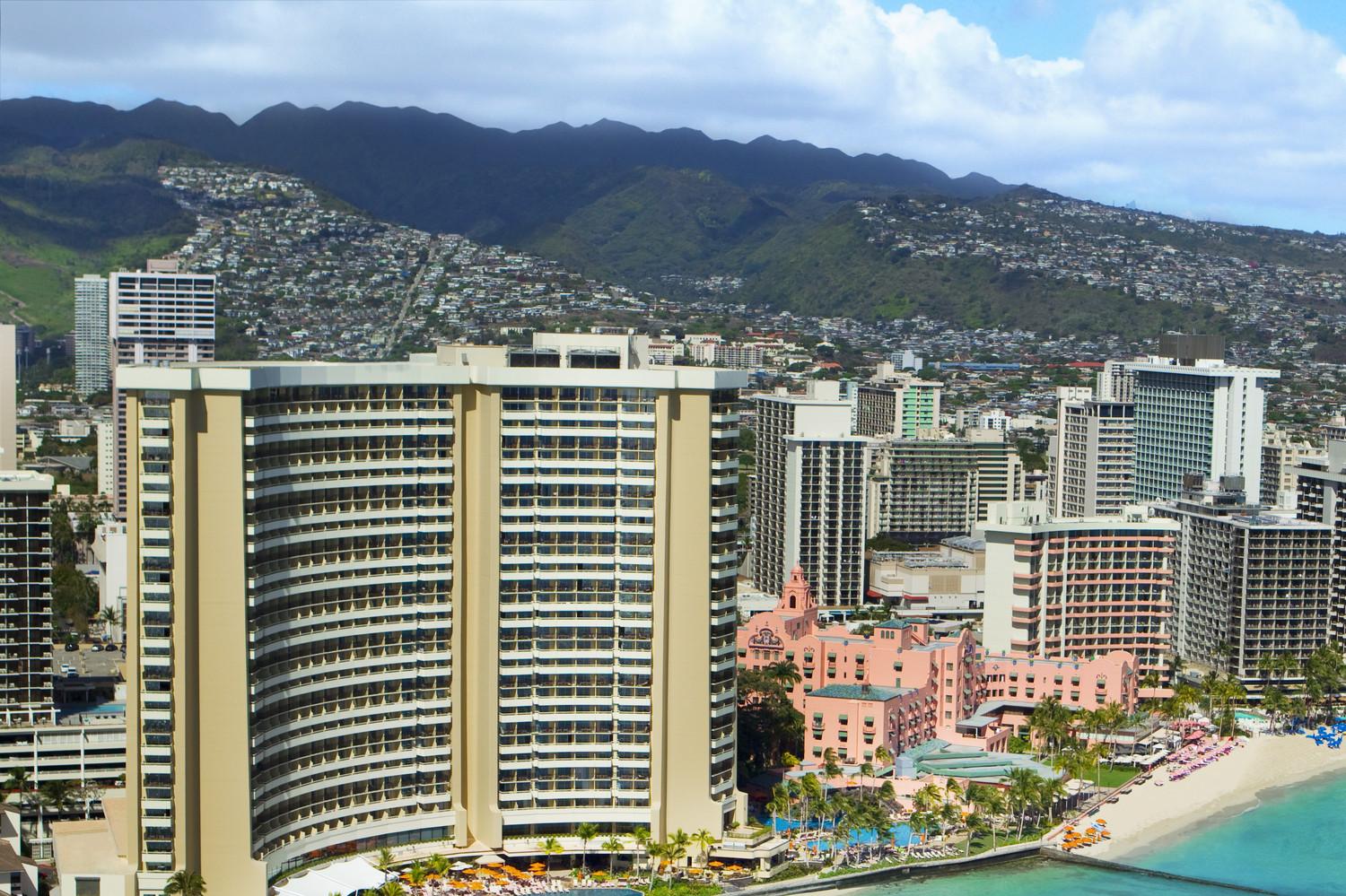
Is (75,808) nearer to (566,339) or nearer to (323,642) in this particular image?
(323,642)

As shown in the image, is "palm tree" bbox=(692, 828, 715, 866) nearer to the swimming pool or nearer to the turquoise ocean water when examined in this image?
the turquoise ocean water

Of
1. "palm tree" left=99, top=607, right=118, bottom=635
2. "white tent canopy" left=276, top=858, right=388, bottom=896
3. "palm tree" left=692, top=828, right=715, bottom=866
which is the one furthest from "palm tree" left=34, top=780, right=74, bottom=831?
"palm tree" left=99, top=607, right=118, bottom=635

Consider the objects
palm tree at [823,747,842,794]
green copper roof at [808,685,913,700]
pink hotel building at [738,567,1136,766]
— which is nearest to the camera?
palm tree at [823,747,842,794]

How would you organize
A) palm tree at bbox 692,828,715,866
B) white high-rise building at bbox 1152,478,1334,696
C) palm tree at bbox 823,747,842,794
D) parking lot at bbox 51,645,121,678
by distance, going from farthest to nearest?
white high-rise building at bbox 1152,478,1334,696, parking lot at bbox 51,645,121,678, palm tree at bbox 823,747,842,794, palm tree at bbox 692,828,715,866

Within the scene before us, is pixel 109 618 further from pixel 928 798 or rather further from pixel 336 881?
pixel 928 798

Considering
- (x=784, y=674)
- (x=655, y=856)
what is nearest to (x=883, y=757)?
(x=784, y=674)

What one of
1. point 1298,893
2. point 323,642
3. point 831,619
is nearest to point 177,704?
point 323,642
